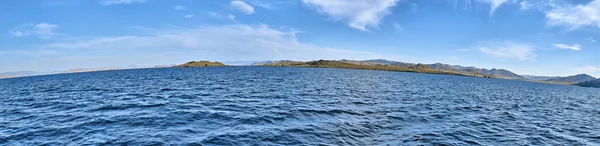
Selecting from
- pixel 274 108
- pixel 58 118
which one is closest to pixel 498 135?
pixel 274 108

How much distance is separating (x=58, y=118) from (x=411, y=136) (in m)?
30.3

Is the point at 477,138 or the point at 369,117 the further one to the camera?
the point at 369,117

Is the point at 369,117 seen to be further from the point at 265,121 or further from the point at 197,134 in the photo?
the point at 197,134

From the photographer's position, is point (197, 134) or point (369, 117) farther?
point (369, 117)

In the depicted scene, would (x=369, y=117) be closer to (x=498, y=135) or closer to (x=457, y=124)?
(x=457, y=124)

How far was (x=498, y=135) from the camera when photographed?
25078 mm

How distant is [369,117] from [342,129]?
662cm

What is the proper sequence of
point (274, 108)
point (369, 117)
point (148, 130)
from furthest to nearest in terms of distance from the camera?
point (274, 108), point (369, 117), point (148, 130)

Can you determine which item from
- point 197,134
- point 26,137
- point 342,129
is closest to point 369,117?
point 342,129

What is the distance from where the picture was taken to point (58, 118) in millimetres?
27312

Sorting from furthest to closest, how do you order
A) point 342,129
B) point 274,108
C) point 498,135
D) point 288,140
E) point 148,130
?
point 274,108, point 498,135, point 342,129, point 148,130, point 288,140

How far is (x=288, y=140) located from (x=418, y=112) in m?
19.9

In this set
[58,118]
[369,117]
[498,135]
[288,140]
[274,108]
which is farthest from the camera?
[274,108]

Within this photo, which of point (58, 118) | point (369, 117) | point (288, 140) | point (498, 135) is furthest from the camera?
point (369, 117)
